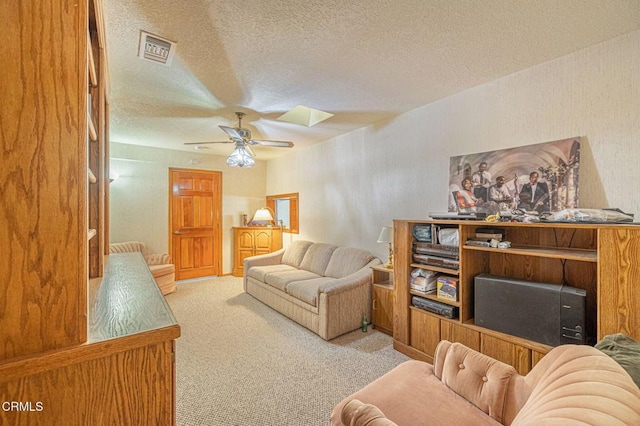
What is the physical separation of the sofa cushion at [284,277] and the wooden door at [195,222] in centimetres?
220

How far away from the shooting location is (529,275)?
2.16 m

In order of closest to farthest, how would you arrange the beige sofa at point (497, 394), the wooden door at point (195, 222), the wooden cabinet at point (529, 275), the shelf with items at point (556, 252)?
the beige sofa at point (497, 394) → the wooden cabinet at point (529, 275) → the shelf with items at point (556, 252) → the wooden door at point (195, 222)

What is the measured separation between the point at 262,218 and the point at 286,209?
0.58 m

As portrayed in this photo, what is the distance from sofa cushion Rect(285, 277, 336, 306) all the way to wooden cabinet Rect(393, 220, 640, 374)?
91 centimetres

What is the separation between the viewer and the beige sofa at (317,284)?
2951 mm

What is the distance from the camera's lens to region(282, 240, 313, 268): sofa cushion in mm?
4602

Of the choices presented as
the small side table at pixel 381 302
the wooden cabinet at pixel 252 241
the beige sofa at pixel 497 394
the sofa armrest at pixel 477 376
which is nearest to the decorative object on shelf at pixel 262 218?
the wooden cabinet at pixel 252 241

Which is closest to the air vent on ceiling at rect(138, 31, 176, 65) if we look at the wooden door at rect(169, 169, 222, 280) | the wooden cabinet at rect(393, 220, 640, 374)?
the wooden cabinet at rect(393, 220, 640, 374)

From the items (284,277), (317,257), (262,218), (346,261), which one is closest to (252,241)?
(262,218)

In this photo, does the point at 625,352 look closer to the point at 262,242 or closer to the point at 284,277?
the point at 284,277

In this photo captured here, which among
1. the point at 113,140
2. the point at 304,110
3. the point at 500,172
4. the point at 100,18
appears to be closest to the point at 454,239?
the point at 500,172

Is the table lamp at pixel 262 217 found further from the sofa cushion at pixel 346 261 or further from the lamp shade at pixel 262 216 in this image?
the sofa cushion at pixel 346 261

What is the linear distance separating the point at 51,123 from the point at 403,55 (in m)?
2.10

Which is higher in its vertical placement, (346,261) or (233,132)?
(233,132)
